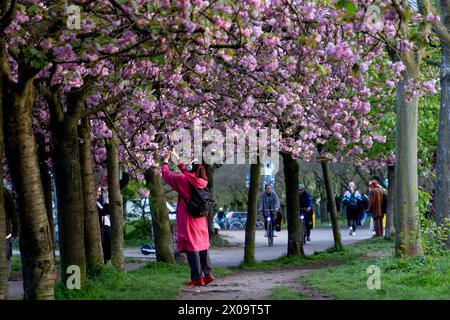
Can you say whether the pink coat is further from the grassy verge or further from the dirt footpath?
the grassy verge

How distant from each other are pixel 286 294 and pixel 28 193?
3804mm

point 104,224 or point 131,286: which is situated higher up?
point 104,224

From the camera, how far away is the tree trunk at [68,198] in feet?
42.2

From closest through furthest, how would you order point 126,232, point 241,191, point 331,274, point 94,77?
point 94,77 < point 331,274 < point 126,232 < point 241,191

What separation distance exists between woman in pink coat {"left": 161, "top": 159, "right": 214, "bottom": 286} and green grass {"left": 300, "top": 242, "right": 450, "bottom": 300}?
1.68 m

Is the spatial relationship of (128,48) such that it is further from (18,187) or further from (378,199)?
(378,199)

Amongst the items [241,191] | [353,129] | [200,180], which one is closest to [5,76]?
[200,180]

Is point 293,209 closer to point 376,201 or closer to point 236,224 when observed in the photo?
point 376,201

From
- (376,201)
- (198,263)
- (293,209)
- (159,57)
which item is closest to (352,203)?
(376,201)

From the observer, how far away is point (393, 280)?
13.6 meters

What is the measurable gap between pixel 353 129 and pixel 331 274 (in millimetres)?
2584

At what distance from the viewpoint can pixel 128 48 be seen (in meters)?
9.67

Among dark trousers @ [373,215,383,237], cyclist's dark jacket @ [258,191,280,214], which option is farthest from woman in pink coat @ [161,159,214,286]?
dark trousers @ [373,215,383,237]

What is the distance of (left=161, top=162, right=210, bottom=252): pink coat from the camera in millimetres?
13398
